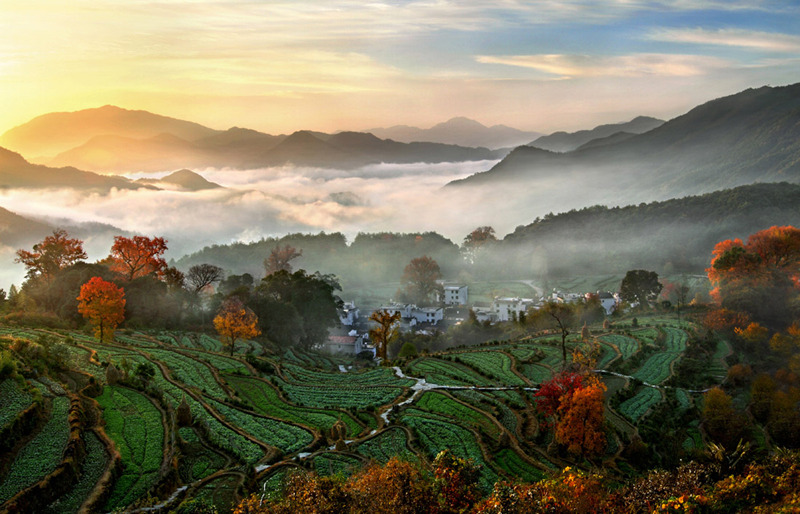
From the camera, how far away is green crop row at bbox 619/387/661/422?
108ft

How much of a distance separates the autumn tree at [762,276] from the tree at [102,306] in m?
49.7

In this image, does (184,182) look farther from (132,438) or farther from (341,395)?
(132,438)

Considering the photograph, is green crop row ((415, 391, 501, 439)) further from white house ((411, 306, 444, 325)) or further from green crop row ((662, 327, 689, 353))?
white house ((411, 306, 444, 325))

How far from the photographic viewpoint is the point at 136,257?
55594 millimetres

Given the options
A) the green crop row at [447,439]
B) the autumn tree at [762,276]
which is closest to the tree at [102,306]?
the green crop row at [447,439]

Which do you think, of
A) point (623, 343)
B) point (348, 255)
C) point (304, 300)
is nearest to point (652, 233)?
point (348, 255)

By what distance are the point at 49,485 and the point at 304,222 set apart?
6001 inches

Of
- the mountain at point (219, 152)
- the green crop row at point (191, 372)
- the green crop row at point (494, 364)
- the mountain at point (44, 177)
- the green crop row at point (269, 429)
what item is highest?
the mountain at point (219, 152)

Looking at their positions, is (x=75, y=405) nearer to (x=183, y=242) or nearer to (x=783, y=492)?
(x=783, y=492)

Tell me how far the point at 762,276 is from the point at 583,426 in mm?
38012

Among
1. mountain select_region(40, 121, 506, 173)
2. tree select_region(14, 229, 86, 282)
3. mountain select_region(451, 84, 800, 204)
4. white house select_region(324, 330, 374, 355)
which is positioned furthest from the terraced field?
mountain select_region(451, 84, 800, 204)

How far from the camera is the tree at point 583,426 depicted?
25969 mm

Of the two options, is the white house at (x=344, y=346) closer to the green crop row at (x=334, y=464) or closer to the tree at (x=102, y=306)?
the tree at (x=102, y=306)

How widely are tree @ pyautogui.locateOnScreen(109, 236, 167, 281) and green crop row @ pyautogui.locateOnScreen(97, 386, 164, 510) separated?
32.6 m
